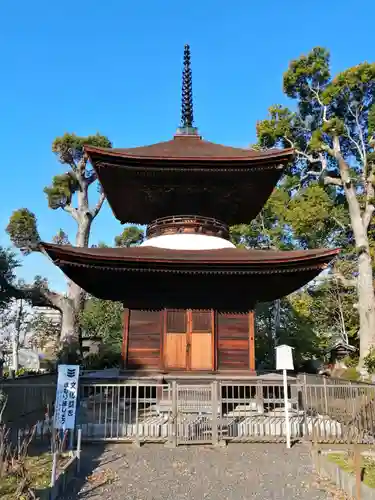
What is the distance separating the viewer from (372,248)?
26.1 m

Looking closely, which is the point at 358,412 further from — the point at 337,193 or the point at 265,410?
the point at 337,193

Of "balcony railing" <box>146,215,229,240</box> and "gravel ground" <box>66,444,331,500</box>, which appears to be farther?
"balcony railing" <box>146,215,229,240</box>

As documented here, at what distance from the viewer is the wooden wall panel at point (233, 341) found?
1232 cm

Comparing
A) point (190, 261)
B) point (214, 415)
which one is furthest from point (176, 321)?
point (214, 415)

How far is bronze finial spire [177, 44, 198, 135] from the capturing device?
16.5 metres

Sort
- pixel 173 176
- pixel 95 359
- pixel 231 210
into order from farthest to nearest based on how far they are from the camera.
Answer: pixel 95 359 → pixel 231 210 → pixel 173 176

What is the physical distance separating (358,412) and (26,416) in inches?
299

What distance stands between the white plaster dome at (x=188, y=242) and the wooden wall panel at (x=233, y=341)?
7.07ft

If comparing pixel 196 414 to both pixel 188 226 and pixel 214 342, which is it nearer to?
pixel 214 342

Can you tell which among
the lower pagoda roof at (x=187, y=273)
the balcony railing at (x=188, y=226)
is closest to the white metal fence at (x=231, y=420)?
the lower pagoda roof at (x=187, y=273)

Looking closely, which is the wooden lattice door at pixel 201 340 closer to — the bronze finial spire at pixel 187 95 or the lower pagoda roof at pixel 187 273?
the lower pagoda roof at pixel 187 273

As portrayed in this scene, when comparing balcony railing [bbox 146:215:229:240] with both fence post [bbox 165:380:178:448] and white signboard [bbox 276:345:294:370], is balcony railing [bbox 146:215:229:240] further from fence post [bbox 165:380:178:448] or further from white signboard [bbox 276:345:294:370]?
fence post [bbox 165:380:178:448]

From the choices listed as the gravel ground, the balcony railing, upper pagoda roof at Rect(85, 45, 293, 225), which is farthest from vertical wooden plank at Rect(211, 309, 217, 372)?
upper pagoda roof at Rect(85, 45, 293, 225)

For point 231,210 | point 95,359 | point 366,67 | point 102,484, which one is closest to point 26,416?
point 102,484
